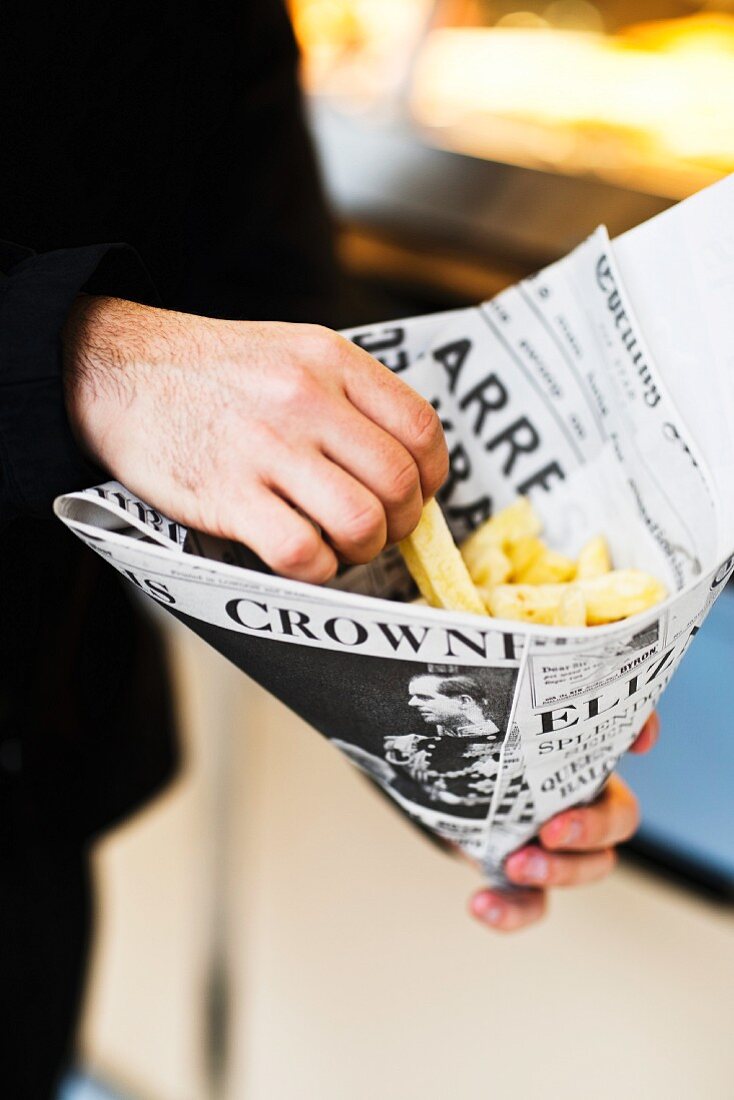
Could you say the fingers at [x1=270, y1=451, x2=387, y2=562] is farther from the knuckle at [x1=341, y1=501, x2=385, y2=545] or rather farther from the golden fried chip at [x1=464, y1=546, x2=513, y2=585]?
the golden fried chip at [x1=464, y1=546, x2=513, y2=585]

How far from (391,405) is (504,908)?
21.7 inches

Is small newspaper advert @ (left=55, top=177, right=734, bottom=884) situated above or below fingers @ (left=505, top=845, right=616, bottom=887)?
above

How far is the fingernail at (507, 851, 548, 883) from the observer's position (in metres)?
0.78

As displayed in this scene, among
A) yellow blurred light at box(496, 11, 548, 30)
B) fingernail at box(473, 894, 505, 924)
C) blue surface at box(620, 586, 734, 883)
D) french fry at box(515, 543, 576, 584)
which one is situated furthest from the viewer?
yellow blurred light at box(496, 11, 548, 30)

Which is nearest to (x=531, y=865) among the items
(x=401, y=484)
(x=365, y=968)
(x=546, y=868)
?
(x=546, y=868)

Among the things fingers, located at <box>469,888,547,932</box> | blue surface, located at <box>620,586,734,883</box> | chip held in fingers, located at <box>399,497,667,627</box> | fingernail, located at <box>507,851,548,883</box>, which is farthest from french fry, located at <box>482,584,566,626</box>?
blue surface, located at <box>620,586,734,883</box>

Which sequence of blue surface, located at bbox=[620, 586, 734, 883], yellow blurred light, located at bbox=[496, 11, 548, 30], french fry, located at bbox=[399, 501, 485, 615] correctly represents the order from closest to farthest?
french fry, located at bbox=[399, 501, 485, 615] → blue surface, located at bbox=[620, 586, 734, 883] → yellow blurred light, located at bbox=[496, 11, 548, 30]

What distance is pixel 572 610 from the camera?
630 millimetres

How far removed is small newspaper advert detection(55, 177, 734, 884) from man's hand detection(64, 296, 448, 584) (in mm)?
30

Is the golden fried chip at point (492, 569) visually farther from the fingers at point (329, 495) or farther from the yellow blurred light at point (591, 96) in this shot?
the yellow blurred light at point (591, 96)

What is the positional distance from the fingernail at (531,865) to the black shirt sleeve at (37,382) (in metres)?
0.47

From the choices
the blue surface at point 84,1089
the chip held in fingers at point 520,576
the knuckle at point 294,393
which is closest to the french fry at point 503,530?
the chip held in fingers at point 520,576

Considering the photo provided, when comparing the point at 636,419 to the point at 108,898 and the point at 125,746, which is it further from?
the point at 108,898

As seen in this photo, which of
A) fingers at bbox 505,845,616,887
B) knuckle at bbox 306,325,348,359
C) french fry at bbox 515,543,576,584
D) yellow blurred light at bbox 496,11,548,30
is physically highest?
yellow blurred light at bbox 496,11,548,30
